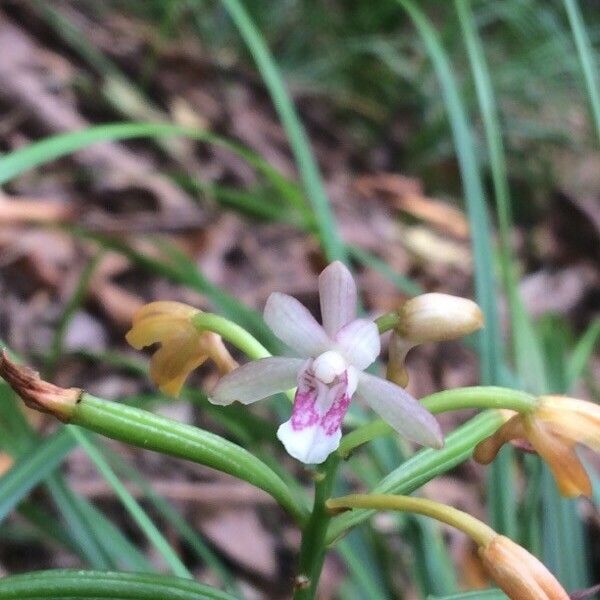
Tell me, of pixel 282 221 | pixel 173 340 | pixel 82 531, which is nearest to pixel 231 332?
pixel 173 340

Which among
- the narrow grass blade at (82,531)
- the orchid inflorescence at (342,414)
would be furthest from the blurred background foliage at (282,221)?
the orchid inflorescence at (342,414)

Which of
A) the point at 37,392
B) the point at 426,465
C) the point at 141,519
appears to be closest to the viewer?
the point at 37,392

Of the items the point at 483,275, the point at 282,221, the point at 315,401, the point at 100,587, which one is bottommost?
the point at 100,587

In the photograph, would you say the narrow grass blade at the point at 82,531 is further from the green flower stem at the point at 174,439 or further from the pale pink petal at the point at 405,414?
the pale pink petal at the point at 405,414

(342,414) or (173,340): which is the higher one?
(173,340)

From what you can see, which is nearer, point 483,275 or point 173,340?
point 173,340

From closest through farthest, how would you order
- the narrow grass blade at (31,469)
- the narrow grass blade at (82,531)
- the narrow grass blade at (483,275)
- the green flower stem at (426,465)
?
the green flower stem at (426,465), the narrow grass blade at (31,469), the narrow grass blade at (82,531), the narrow grass blade at (483,275)

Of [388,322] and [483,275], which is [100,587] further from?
[483,275]
